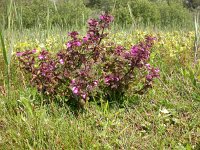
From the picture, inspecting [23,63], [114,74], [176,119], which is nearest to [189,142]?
[176,119]

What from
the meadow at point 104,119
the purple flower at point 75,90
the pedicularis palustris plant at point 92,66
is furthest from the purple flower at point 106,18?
the purple flower at point 75,90

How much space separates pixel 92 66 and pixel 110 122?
0.42 m

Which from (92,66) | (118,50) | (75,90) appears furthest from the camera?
(118,50)

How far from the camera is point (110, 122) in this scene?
201 cm

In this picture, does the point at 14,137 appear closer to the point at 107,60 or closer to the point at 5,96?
the point at 5,96

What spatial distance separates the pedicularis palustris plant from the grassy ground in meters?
0.12

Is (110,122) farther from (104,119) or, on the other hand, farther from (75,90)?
(75,90)

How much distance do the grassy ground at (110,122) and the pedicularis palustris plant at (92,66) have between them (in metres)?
0.12

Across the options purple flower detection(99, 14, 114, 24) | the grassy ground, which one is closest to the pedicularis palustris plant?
purple flower detection(99, 14, 114, 24)

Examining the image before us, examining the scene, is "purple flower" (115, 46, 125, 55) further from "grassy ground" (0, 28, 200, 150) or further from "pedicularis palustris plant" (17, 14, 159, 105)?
"grassy ground" (0, 28, 200, 150)

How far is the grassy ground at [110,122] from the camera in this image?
5.69ft

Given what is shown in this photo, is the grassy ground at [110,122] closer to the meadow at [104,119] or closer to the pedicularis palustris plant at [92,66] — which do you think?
the meadow at [104,119]

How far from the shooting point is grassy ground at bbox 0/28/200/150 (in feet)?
5.69

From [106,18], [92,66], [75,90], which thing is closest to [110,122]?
[75,90]
